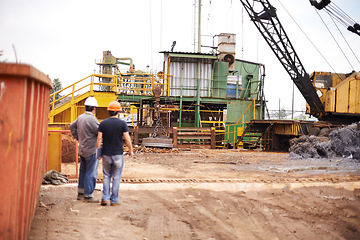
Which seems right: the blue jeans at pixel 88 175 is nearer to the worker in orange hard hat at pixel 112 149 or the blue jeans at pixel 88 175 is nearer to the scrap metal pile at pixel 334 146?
the worker in orange hard hat at pixel 112 149

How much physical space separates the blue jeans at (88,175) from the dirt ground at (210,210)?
10.4 inches

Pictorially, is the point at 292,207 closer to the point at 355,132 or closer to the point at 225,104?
the point at 355,132

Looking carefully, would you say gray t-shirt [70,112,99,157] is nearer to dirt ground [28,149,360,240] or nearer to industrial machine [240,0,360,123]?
dirt ground [28,149,360,240]

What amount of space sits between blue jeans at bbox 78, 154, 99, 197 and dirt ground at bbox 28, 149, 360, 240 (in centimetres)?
27

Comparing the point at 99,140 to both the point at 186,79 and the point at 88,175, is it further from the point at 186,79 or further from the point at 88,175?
the point at 186,79

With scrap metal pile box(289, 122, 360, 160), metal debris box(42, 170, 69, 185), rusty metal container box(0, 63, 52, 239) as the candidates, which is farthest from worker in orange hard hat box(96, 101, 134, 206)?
scrap metal pile box(289, 122, 360, 160)

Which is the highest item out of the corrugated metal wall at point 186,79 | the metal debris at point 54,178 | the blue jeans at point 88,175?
the corrugated metal wall at point 186,79

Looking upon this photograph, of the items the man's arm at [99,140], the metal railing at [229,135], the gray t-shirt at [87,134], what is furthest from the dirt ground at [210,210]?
the metal railing at [229,135]

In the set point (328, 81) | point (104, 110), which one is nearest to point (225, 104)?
point (328, 81)

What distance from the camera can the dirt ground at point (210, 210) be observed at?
4668 mm

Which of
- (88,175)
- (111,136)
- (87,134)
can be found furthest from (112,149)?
(88,175)

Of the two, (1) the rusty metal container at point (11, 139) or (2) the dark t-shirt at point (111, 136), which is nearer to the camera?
(1) the rusty metal container at point (11, 139)

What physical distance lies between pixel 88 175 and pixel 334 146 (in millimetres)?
10432

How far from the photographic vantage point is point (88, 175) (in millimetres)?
5863
